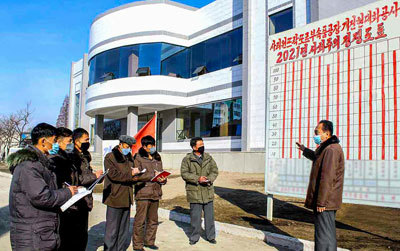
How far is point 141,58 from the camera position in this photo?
2473 cm

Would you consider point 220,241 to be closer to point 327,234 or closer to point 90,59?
point 327,234

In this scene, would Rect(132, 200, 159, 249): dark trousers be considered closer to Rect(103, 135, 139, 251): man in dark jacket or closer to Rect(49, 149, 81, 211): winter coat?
Rect(103, 135, 139, 251): man in dark jacket

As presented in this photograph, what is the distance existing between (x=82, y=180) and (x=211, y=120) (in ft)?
60.1

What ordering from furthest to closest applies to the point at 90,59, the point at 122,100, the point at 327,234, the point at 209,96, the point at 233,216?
the point at 90,59, the point at 122,100, the point at 209,96, the point at 233,216, the point at 327,234

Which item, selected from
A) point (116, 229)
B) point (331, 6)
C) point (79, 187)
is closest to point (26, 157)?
point (79, 187)

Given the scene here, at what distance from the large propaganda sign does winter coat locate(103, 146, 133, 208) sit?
3514 mm

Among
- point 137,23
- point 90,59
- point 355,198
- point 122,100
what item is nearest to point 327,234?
point 355,198

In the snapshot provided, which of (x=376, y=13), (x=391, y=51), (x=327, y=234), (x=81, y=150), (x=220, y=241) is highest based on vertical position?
(x=376, y=13)

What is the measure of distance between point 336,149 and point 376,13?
10.1 ft

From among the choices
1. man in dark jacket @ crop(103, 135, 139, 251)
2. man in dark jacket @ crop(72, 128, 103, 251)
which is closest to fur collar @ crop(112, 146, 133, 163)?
man in dark jacket @ crop(103, 135, 139, 251)

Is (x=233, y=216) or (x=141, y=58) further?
(x=141, y=58)

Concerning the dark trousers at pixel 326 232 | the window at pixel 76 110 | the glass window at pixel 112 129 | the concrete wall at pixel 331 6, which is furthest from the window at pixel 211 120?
the window at pixel 76 110

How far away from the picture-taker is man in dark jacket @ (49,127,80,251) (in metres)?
4.22

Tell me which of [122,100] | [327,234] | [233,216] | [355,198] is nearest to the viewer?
[327,234]
